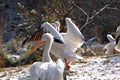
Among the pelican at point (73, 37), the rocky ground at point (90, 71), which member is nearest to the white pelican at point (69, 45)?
the pelican at point (73, 37)

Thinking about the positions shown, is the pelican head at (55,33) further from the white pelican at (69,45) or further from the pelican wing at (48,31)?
the white pelican at (69,45)

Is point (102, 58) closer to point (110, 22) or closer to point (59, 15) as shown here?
point (59, 15)

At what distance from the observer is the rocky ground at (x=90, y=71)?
29.0 feet

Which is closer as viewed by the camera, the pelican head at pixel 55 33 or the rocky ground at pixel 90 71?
the rocky ground at pixel 90 71

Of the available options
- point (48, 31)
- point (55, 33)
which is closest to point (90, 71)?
point (55, 33)

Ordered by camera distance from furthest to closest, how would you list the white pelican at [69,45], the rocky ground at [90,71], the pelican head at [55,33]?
the white pelican at [69,45], the pelican head at [55,33], the rocky ground at [90,71]

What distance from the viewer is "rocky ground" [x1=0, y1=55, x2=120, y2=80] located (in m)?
8.85

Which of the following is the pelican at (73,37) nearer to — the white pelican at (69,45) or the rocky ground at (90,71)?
the white pelican at (69,45)

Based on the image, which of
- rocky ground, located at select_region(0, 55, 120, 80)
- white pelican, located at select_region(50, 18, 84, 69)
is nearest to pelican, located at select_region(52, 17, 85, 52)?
white pelican, located at select_region(50, 18, 84, 69)

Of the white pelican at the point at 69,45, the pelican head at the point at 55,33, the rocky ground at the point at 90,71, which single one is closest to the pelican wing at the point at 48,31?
the pelican head at the point at 55,33

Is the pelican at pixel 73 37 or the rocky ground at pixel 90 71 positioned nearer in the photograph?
the rocky ground at pixel 90 71

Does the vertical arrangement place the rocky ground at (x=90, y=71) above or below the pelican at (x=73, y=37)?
below

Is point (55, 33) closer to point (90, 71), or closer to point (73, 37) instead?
point (73, 37)

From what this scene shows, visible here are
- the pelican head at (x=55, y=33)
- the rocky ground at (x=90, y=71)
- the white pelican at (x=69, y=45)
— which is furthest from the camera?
the white pelican at (x=69, y=45)
